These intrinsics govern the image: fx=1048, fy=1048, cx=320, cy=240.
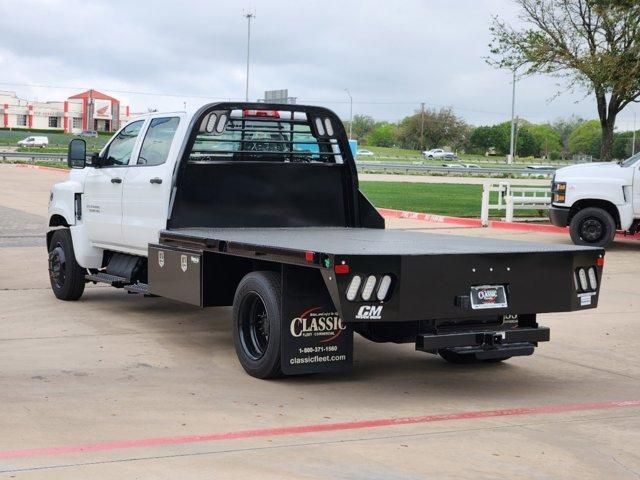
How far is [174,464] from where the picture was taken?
5.76 meters

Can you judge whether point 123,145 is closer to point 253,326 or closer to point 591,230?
point 253,326

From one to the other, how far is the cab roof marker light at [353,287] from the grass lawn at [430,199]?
20.3 meters

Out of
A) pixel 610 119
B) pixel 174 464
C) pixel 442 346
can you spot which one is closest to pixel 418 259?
pixel 442 346

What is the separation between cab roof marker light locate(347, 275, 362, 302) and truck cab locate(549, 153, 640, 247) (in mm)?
12268

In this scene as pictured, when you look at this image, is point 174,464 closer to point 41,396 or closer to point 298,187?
point 41,396

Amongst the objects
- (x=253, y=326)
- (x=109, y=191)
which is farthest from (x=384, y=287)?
(x=109, y=191)

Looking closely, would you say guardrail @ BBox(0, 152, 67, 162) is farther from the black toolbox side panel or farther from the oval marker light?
the oval marker light

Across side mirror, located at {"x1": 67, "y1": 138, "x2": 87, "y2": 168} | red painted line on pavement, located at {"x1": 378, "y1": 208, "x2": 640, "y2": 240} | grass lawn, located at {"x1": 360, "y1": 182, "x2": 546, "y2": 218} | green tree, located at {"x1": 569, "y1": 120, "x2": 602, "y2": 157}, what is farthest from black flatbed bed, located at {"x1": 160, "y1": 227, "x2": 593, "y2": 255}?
green tree, located at {"x1": 569, "y1": 120, "x2": 602, "y2": 157}

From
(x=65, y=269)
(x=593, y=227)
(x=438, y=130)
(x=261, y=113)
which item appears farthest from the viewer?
(x=438, y=130)

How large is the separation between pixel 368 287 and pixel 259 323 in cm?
152

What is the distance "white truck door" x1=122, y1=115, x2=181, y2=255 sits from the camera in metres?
9.91

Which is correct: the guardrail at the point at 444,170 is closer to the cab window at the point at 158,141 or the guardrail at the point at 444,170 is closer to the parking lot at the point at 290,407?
the cab window at the point at 158,141

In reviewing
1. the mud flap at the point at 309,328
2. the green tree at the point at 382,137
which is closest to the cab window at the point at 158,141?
the mud flap at the point at 309,328

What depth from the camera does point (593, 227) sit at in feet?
61.3
